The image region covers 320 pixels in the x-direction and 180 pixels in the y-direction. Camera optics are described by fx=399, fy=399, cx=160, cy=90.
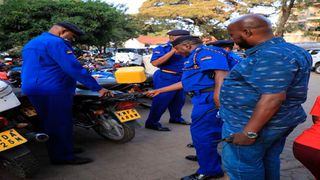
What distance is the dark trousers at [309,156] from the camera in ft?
8.80

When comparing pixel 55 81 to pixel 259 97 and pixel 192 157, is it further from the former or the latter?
pixel 259 97

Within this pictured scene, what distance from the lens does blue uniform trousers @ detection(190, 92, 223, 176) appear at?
12.4 feet

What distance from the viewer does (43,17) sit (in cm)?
1296

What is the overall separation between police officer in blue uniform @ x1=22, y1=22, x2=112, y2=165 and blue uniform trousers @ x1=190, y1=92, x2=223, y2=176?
1.17 metres

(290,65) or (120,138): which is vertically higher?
(290,65)

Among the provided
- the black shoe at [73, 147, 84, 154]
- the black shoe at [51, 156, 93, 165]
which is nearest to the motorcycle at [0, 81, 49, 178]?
the black shoe at [51, 156, 93, 165]

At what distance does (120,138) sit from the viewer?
540 centimetres

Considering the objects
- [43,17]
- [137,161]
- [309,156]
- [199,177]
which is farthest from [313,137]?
[43,17]

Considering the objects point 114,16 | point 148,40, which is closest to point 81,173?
point 114,16

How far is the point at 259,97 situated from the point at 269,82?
12 centimetres

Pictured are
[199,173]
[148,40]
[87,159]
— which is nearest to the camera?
[199,173]

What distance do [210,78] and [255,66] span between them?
141 centimetres

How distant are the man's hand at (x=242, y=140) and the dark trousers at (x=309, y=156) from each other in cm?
59

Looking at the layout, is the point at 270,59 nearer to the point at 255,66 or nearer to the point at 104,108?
the point at 255,66
